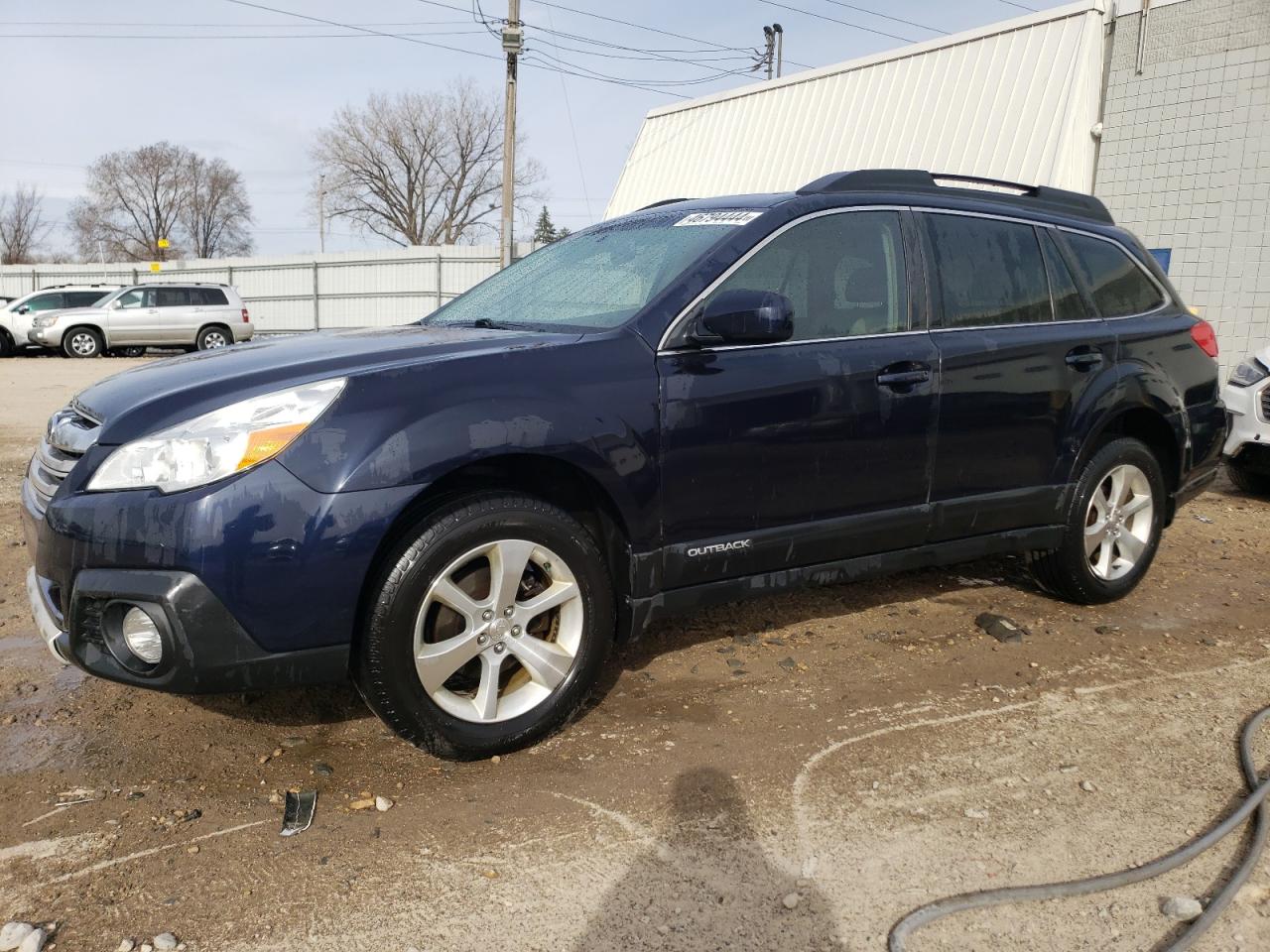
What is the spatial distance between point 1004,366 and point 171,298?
2314 cm

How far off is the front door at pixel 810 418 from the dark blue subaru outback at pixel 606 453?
10 millimetres

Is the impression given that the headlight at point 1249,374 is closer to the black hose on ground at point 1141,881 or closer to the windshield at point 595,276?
the windshield at point 595,276

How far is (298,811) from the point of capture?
279 centimetres

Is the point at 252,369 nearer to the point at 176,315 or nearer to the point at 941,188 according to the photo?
the point at 941,188

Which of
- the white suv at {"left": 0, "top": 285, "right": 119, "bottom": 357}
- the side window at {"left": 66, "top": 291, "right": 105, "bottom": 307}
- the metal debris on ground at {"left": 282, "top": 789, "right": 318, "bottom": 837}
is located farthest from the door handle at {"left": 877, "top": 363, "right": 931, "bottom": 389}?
the side window at {"left": 66, "top": 291, "right": 105, "bottom": 307}

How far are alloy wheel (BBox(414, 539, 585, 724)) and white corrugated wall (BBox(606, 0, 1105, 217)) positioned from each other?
11.9 metres

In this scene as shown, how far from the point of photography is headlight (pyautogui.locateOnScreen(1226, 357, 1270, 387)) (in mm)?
7320

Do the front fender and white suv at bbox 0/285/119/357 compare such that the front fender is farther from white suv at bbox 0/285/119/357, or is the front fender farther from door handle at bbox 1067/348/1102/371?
white suv at bbox 0/285/119/357

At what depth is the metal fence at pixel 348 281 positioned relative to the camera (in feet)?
89.6

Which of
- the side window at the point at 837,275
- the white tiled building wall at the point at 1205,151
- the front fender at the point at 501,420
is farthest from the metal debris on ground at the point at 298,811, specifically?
the white tiled building wall at the point at 1205,151

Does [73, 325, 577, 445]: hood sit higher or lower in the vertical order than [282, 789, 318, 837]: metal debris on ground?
higher

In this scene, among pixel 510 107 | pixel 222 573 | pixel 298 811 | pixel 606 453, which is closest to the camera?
pixel 222 573

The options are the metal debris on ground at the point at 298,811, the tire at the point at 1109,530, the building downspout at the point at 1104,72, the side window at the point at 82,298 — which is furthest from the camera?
the side window at the point at 82,298

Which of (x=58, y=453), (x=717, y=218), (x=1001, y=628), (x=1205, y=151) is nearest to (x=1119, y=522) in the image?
(x=1001, y=628)
